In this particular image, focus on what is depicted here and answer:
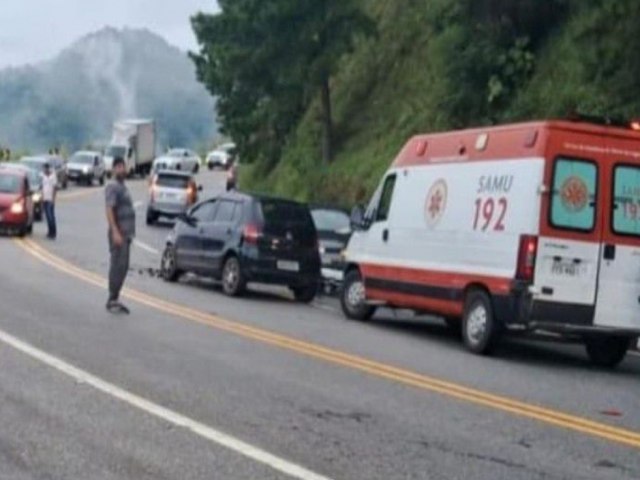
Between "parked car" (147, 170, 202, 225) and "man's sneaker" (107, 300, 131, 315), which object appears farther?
"parked car" (147, 170, 202, 225)

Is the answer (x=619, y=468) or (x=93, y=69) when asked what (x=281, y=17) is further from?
(x=93, y=69)

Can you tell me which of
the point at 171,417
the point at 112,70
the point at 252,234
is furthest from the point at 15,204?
the point at 112,70

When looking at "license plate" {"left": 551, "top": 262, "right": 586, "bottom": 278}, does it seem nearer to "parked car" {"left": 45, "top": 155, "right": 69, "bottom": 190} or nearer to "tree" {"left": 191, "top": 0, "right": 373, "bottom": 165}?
"tree" {"left": 191, "top": 0, "right": 373, "bottom": 165}

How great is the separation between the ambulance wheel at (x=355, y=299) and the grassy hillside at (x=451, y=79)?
998 centimetres

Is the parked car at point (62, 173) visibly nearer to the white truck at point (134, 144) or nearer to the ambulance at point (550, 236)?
the white truck at point (134, 144)

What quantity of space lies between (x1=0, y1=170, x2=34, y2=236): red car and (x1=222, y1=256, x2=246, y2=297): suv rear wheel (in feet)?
43.6

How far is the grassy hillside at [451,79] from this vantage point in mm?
33281

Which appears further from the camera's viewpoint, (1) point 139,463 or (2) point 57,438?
(2) point 57,438

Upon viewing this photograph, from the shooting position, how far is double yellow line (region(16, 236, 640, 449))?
1259cm

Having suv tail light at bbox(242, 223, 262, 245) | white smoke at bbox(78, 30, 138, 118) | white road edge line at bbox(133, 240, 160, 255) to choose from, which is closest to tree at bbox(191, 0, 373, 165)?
white road edge line at bbox(133, 240, 160, 255)

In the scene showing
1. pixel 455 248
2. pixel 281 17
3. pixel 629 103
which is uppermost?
pixel 281 17

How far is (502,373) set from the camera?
53.9 feet

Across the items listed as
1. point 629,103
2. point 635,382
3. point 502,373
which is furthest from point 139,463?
point 629,103

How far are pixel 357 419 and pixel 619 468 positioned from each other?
7.39 feet
